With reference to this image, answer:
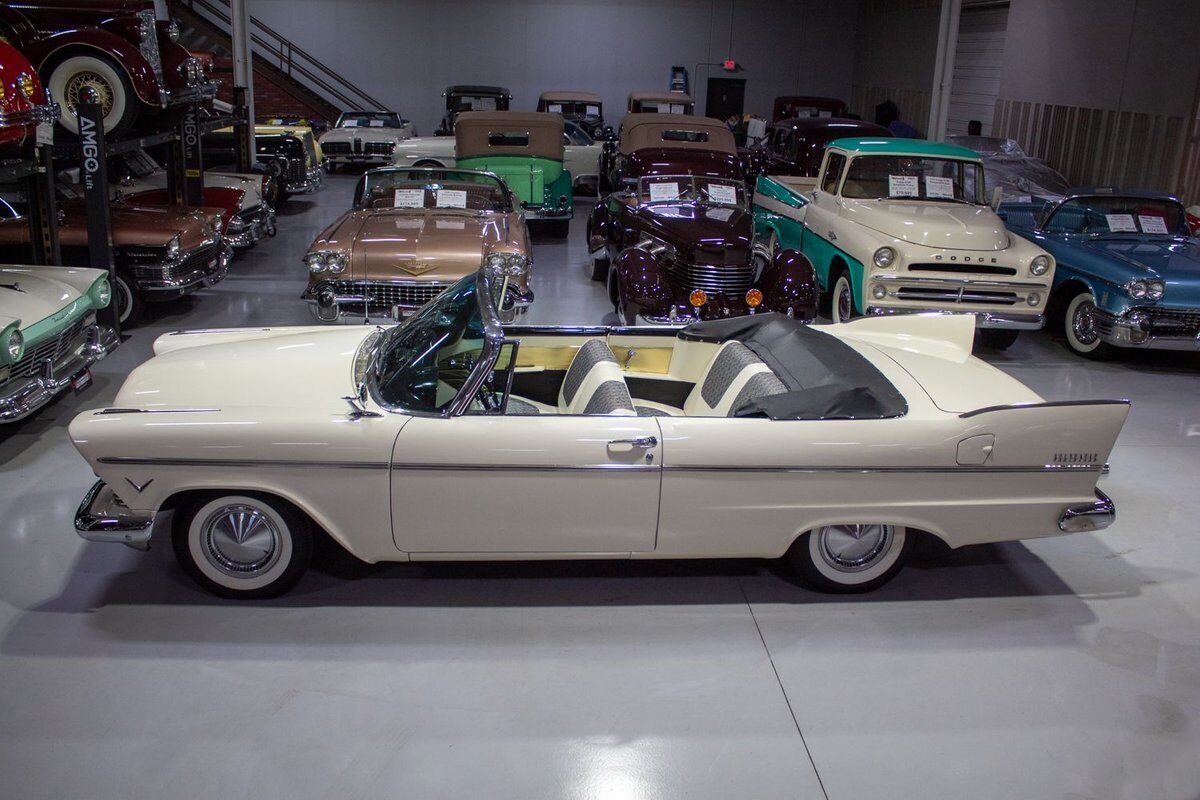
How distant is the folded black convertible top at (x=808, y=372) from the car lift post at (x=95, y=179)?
4.83 meters

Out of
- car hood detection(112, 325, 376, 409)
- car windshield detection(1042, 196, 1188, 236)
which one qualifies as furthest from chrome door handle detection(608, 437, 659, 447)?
car windshield detection(1042, 196, 1188, 236)

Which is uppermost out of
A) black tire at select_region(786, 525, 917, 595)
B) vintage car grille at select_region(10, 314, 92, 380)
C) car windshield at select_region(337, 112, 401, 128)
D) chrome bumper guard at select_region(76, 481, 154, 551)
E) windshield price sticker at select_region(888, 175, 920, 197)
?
car windshield at select_region(337, 112, 401, 128)

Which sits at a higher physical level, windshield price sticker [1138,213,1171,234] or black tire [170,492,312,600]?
windshield price sticker [1138,213,1171,234]

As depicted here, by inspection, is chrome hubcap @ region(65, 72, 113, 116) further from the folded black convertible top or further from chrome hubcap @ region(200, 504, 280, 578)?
the folded black convertible top

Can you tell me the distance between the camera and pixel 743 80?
24156 millimetres

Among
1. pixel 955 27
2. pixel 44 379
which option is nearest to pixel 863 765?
pixel 44 379

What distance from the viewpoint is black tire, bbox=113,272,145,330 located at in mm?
8211

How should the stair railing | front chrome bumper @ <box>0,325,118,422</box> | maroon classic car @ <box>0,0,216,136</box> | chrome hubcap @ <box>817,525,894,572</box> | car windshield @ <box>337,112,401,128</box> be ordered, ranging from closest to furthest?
chrome hubcap @ <box>817,525,894,572</box>, front chrome bumper @ <box>0,325,118,422</box>, maroon classic car @ <box>0,0,216,136</box>, car windshield @ <box>337,112,401,128</box>, the stair railing

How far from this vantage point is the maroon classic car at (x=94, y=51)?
8.32m

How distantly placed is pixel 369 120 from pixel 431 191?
1028cm

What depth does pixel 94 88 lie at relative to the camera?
336 inches

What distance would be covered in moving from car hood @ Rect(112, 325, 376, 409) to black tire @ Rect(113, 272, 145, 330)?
13.1 ft

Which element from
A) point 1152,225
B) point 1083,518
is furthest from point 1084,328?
point 1083,518

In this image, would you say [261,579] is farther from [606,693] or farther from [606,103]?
[606,103]
